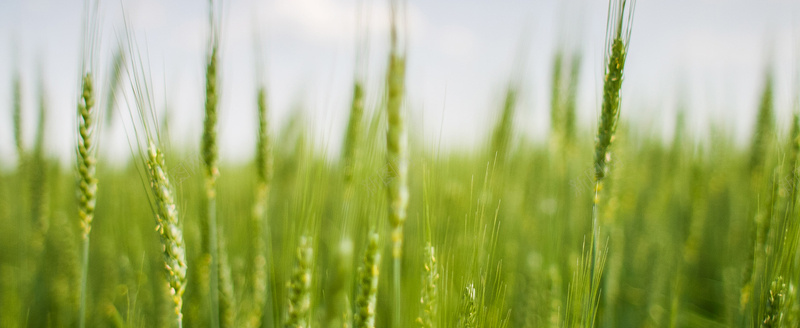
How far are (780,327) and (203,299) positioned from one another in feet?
6.64

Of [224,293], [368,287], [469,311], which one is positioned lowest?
[224,293]

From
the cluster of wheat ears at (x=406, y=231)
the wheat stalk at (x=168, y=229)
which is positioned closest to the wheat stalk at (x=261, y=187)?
the cluster of wheat ears at (x=406, y=231)

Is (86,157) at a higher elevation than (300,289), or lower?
higher

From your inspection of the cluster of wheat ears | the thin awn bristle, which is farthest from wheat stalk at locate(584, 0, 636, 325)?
the thin awn bristle

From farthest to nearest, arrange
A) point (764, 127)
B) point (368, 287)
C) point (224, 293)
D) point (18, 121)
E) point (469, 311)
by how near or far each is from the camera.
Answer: point (18, 121) → point (764, 127) → point (224, 293) → point (469, 311) → point (368, 287)

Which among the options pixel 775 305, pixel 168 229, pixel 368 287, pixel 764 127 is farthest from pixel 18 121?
pixel 764 127

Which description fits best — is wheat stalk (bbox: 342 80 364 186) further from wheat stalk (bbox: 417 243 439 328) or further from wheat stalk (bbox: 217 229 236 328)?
wheat stalk (bbox: 217 229 236 328)

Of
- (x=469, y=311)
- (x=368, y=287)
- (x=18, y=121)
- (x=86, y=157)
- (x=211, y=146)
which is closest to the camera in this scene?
(x=368, y=287)

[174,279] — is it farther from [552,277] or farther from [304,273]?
[552,277]

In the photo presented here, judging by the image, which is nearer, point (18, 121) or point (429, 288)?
point (429, 288)

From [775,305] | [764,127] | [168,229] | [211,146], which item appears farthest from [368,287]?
[764,127]

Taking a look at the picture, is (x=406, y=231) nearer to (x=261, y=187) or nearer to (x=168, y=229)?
(x=261, y=187)

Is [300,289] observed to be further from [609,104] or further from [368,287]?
[609,104]

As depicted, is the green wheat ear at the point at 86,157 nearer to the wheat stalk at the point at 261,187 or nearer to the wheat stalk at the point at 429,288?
the wheat stalk at the point at 261,187
